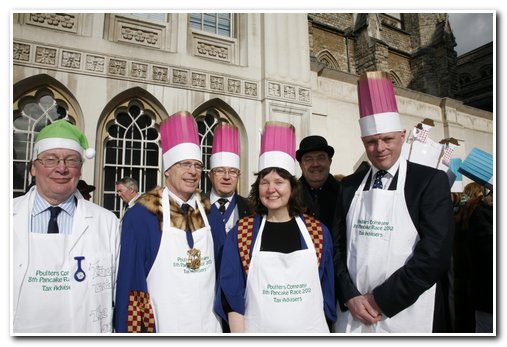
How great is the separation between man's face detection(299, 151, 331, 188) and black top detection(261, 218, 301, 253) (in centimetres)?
106

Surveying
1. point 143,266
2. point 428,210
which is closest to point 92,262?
point 143,266

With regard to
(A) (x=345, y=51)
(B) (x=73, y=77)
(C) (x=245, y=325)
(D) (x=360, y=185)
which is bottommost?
(C) (x=245, y=325)

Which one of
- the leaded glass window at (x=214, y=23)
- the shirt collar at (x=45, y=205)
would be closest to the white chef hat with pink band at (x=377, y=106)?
the shirt collar at (x=45, y=205)

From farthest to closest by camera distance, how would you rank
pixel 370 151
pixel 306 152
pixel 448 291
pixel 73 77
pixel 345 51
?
pixel 345 51
pixel 73 77
pixel 306 152
pixel 448 291
pixel 370 151

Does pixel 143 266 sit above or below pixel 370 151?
below

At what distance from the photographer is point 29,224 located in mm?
1985

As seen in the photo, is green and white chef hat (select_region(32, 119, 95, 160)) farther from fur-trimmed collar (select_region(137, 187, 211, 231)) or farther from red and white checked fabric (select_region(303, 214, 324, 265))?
red and white checked fabric (select_region(303, 214, 324, 265))

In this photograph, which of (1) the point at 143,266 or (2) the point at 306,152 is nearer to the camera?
(1) the point at 143,266

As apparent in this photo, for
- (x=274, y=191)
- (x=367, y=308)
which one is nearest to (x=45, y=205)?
(x=274, y=191)

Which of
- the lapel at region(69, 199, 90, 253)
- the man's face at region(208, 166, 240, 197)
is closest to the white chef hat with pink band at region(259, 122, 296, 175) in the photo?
the man's face at region(208, 166, 240, 197)

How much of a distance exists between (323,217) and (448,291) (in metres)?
1.07

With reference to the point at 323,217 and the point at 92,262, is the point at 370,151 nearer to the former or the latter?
the point at 323,217

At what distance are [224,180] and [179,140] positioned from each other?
1.03m

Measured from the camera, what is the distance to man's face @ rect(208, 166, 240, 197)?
3371 mm
